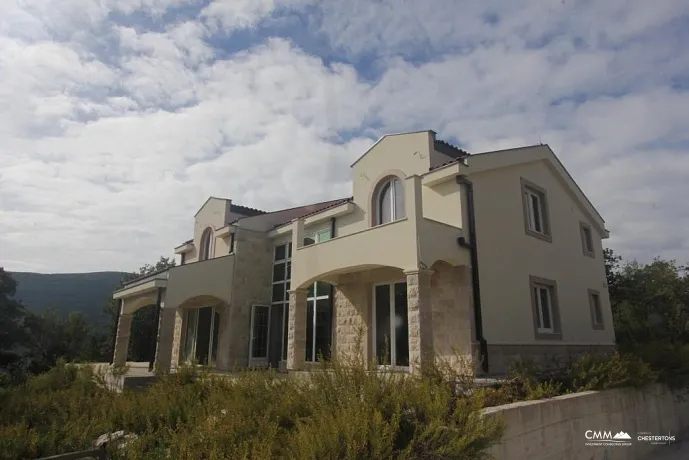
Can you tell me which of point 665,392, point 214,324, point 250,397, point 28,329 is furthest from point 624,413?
point 28,329

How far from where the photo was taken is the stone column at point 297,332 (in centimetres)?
1296

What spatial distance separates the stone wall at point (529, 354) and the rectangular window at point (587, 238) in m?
4.19

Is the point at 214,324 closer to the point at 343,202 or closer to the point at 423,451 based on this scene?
the point at 343,202

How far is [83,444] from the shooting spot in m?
6.46

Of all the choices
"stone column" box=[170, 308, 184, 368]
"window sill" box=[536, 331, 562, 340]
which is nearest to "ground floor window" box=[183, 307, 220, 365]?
"stone column" box=[170, 308, 184, 368]

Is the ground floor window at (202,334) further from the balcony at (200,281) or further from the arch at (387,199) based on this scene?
the arch at (387,199)

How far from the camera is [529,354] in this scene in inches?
488

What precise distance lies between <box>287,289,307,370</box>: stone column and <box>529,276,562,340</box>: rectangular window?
22.3ft

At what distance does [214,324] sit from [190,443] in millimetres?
15597

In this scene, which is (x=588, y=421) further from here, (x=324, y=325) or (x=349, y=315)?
(x=324, y=325)

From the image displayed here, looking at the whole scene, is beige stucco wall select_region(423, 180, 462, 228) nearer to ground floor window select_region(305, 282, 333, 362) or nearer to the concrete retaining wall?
ground floor window select_region(305, 282, 333, 362)

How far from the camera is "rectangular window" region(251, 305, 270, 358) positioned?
696 inches

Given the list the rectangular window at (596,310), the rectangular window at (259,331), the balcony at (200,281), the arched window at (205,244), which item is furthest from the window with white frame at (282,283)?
the rectangular window at (596,310)

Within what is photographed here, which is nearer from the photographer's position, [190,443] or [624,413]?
[190,443]
